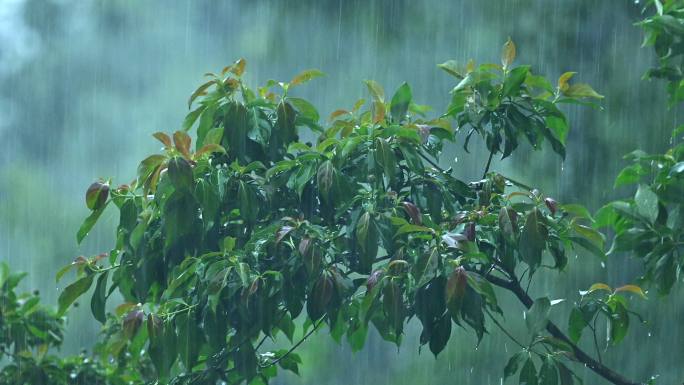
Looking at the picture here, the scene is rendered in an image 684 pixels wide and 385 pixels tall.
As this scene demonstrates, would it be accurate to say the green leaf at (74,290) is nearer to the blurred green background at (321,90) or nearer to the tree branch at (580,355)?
the tree branch at (580,355)

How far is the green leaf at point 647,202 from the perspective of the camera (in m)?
1.81

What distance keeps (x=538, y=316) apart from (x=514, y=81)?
402 millimetres

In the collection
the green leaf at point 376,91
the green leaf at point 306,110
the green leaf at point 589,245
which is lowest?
the green leaf at point 589,245

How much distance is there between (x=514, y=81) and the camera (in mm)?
1756

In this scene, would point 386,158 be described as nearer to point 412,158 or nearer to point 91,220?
point 412,158

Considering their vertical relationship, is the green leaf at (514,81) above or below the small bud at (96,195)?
above

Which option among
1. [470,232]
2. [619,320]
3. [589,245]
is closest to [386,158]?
[470,232]

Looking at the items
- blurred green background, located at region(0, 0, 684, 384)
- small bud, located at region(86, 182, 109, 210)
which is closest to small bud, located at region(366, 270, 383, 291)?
small bud, located at region(86, 182, 109, 210)

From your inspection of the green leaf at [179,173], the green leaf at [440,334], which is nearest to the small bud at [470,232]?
the green leaf at [440,334]

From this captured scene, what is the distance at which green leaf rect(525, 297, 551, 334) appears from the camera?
1651 millimetres

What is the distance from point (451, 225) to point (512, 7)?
3735 millimetres

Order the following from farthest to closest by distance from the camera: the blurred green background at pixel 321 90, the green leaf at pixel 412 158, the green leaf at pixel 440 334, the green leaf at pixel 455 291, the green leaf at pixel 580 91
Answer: the blurred green background at pixel 321 90 → the green leaf at pixel 580 91 → the green leaf at pixel 412 158 → the green leaf at pixel 440 334 → the green leaf at pixel 455 291

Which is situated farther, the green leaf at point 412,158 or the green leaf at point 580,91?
the green leaf at point 580,91

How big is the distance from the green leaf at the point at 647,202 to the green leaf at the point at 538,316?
0.92ft
